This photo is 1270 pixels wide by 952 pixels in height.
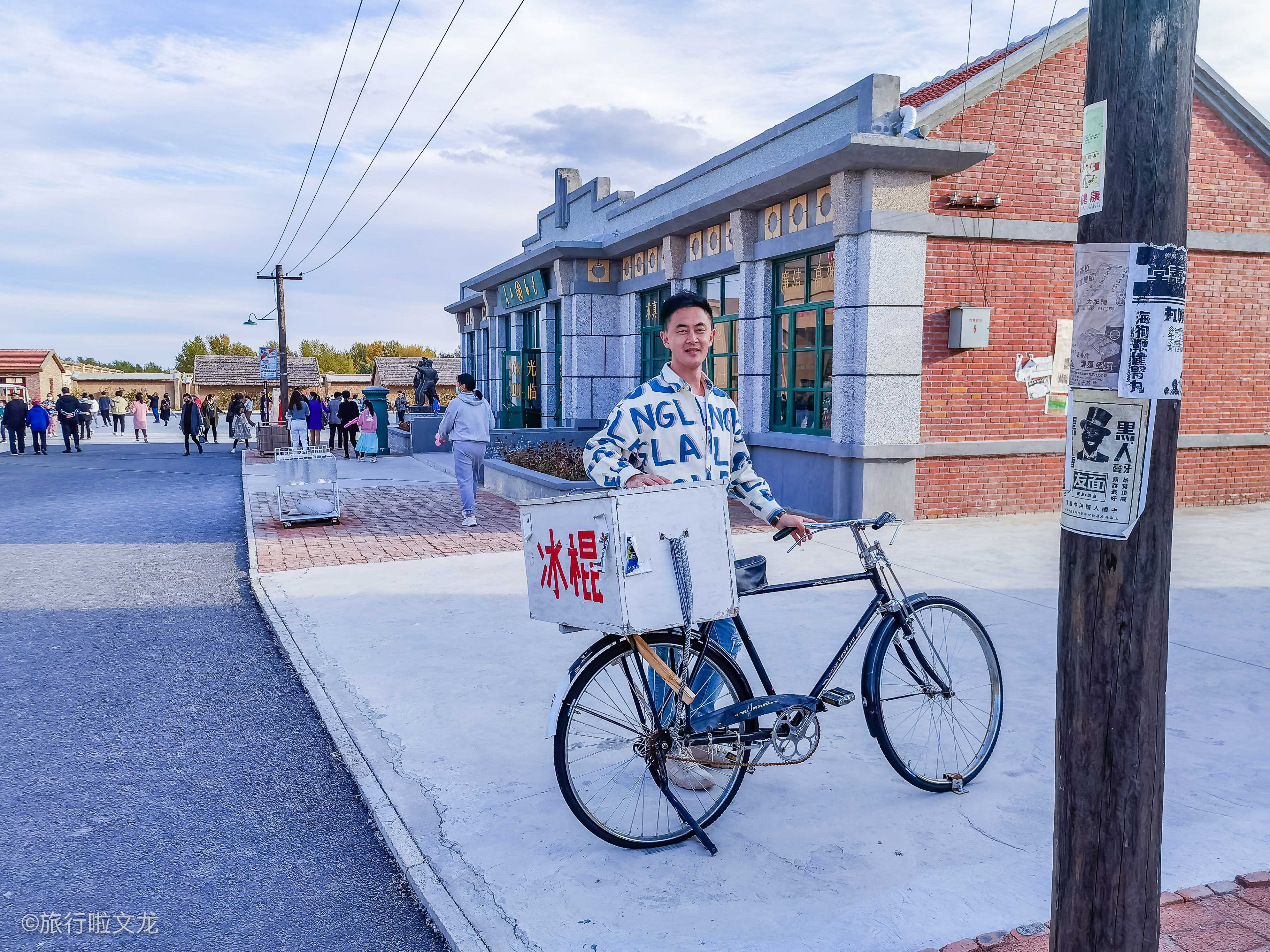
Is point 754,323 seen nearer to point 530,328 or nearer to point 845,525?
point 845,525

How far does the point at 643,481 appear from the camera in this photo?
3.60 m

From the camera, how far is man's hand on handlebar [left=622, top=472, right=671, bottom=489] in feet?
11.8

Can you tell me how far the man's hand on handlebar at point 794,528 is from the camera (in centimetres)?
388

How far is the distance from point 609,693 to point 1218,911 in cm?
217

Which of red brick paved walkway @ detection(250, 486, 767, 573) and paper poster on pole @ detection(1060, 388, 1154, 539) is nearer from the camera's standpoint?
paper poster on pole @ detection(1060, 388, 1154, 539)

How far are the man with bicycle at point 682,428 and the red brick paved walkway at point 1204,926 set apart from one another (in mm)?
1351

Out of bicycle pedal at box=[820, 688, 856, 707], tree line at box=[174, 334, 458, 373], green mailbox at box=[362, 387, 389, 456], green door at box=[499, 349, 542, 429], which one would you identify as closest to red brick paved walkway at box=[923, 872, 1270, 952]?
bicycle pedal at box=[820, 688, 856, 707]

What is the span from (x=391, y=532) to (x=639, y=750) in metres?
8.41

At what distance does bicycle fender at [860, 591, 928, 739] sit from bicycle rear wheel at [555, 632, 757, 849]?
49 cm

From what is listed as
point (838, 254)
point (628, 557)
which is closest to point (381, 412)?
point (838, 254)

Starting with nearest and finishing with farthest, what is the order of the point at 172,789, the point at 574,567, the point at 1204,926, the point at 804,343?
1. the point at 1204,926
2. the point at 574,567
3. the point at 172,789
4. the point at 804,343

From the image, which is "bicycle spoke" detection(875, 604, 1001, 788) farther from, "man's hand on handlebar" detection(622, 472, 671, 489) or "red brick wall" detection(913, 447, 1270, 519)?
"red brick wall" detection(913, 447, 1270, 519)

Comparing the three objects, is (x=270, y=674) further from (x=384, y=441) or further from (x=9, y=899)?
(x=384, y=441)

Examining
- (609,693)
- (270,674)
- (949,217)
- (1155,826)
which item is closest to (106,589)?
(270,674)
